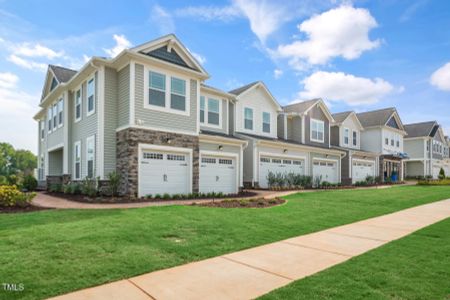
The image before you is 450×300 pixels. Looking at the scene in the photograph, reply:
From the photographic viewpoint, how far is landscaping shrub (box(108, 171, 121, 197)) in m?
13.3

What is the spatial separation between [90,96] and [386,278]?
1508 centimetres

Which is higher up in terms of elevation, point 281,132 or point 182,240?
point 281,132

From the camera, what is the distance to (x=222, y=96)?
19.7 m

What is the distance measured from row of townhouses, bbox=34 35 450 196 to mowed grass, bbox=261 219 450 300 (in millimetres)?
10294

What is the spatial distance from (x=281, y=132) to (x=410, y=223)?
17.4m

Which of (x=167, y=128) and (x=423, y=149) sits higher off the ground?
(x=423, y=149)

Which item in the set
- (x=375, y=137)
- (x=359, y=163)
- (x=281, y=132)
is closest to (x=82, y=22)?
(x=281, y=132)

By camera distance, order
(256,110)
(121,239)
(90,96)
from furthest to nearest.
Result: (256,110) → (90,96) → (121,239)

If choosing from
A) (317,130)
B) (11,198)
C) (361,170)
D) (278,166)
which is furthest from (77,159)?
(361,170)

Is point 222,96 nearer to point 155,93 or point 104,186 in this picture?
point 155,93

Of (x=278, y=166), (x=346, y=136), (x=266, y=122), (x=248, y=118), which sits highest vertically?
(x=248, y=118)

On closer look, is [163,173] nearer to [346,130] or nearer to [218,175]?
[218,175]

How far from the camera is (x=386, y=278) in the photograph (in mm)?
4188

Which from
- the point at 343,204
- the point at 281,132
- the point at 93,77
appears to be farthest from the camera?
the point at 281,132
